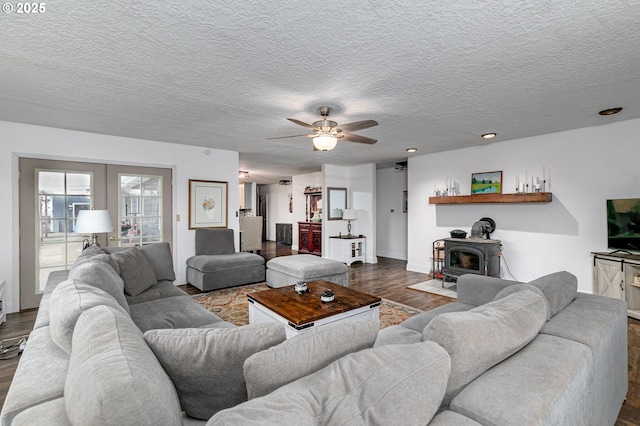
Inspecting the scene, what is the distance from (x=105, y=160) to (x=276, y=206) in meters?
7.01

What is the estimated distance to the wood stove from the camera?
4.45 meters

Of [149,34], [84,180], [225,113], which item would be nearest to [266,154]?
[225,113]

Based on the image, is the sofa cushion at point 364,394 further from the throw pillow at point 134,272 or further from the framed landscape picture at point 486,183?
the framed landscape picture at point 486,183

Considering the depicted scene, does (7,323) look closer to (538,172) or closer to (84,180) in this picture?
(84,180)

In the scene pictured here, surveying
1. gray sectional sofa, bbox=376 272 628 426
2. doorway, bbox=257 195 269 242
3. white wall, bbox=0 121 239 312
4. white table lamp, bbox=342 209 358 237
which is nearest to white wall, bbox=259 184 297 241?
doorway, bbox=257 195 269 242

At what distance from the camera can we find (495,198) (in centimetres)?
473

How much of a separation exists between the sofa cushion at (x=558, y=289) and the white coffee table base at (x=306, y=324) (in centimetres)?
119

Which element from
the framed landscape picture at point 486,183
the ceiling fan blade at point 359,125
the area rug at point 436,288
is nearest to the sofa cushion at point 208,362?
the ceiling fan blade at point 359,125

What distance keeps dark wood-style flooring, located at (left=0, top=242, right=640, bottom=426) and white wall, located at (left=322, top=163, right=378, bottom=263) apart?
75 cm

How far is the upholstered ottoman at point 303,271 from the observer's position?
13.5 feet

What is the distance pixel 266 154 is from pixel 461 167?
3605mm

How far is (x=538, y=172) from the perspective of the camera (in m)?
4.45

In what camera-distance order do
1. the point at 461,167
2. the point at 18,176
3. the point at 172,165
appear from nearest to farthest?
the point at 18,176 < the point at 172,165 < the point at 461,167

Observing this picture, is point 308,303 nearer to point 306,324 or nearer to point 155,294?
point 306,324
